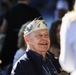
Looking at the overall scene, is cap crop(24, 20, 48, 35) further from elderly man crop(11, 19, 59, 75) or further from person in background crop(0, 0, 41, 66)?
person in background crop(0, 0, 41, 66)

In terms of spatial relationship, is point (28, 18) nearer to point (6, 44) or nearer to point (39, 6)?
point (6, 44)

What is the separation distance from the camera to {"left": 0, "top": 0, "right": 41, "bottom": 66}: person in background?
7910mm

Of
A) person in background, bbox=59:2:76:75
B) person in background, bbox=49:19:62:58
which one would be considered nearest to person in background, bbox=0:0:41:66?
person in background, bbox=49:19:62:58

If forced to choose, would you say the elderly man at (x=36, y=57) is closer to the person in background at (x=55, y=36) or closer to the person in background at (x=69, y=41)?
the person in background at (x=69, y=41)

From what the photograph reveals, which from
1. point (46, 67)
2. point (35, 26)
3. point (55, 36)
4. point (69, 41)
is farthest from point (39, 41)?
point (55, 36)

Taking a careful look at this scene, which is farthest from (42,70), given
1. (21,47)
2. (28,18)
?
(28,18)

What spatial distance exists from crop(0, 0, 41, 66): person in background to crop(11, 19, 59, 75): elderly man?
226 cm

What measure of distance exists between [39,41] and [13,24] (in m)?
2.50

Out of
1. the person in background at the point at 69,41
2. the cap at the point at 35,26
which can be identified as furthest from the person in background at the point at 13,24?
the person in background at the point at 69,41

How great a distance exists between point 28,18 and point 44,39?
2404mm

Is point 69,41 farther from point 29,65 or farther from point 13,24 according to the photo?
point 13,24

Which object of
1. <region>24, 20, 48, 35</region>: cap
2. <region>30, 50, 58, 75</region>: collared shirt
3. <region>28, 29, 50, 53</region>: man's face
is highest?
<region>24, 20, 48, 35</region>: cap

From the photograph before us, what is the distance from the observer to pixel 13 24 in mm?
7996

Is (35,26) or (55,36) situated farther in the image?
(55,36)
